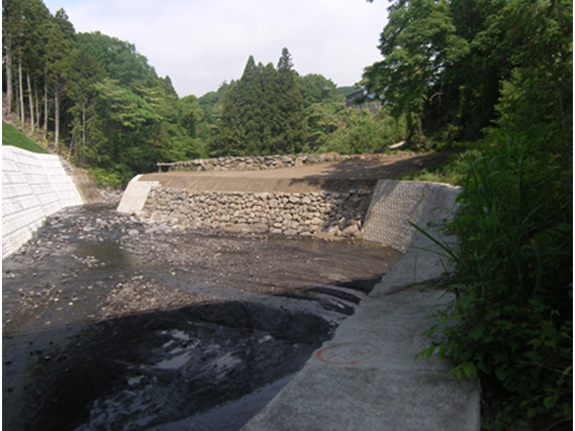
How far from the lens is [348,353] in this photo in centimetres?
256

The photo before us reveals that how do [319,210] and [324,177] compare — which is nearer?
[319,210]

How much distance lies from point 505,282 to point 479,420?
0.73 meters

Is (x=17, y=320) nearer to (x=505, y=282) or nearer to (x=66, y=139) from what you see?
(x=505, y=282)

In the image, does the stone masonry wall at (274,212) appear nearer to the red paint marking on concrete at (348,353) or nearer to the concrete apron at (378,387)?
the concrete apron at (378,387)

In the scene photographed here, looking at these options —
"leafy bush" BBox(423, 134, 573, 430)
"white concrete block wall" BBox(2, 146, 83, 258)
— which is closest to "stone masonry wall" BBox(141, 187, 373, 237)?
"white concrete block wall" BBox(2, 146, 83, 258)

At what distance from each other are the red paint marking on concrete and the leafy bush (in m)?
0.48

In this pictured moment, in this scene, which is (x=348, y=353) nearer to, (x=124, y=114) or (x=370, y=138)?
(x=370, y=138)

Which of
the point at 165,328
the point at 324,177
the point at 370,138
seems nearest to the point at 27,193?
the point at 324,177

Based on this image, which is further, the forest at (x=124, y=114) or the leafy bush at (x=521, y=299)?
the forest at (x=124, y=114)

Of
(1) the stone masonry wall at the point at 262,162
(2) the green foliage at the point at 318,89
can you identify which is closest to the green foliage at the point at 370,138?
(1) the stone masonry wall at the point at 262,162

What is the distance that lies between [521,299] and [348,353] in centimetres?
110

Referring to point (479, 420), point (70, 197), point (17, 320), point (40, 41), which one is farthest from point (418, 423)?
point (40, 41)

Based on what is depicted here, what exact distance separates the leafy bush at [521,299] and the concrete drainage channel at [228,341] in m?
0.18

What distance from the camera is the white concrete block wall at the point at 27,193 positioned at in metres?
11.0
